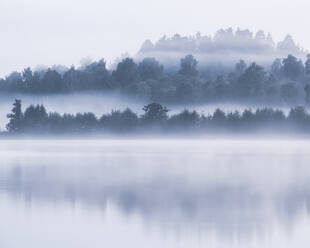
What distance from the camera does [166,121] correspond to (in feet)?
419

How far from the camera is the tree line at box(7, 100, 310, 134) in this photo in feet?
399

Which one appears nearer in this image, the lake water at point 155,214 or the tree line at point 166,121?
the lake water at point 155,214

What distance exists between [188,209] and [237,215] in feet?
6.00

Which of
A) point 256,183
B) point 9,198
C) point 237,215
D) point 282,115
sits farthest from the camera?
point 282,115

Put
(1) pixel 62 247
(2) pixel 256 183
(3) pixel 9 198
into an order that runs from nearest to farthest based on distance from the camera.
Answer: (1) pixel 62 247
(3) pixel 9 198
(2) pixel 256 183

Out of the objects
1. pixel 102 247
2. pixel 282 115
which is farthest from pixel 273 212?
pixel 282 115

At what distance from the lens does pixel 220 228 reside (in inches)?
572

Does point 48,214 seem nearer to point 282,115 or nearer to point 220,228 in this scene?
point 220,228

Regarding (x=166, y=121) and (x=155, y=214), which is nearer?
(x=155, y=214)

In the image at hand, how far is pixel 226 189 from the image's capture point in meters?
24.0

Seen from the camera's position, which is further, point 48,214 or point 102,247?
point 48,214

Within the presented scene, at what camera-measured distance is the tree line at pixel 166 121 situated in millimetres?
121625

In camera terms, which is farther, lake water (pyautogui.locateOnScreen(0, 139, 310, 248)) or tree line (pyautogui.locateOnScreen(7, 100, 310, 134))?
tree line (pyautogui.locateOnScreen(7, 100, 310, 134))

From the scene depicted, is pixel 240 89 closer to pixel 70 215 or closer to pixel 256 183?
pixel 256 183
